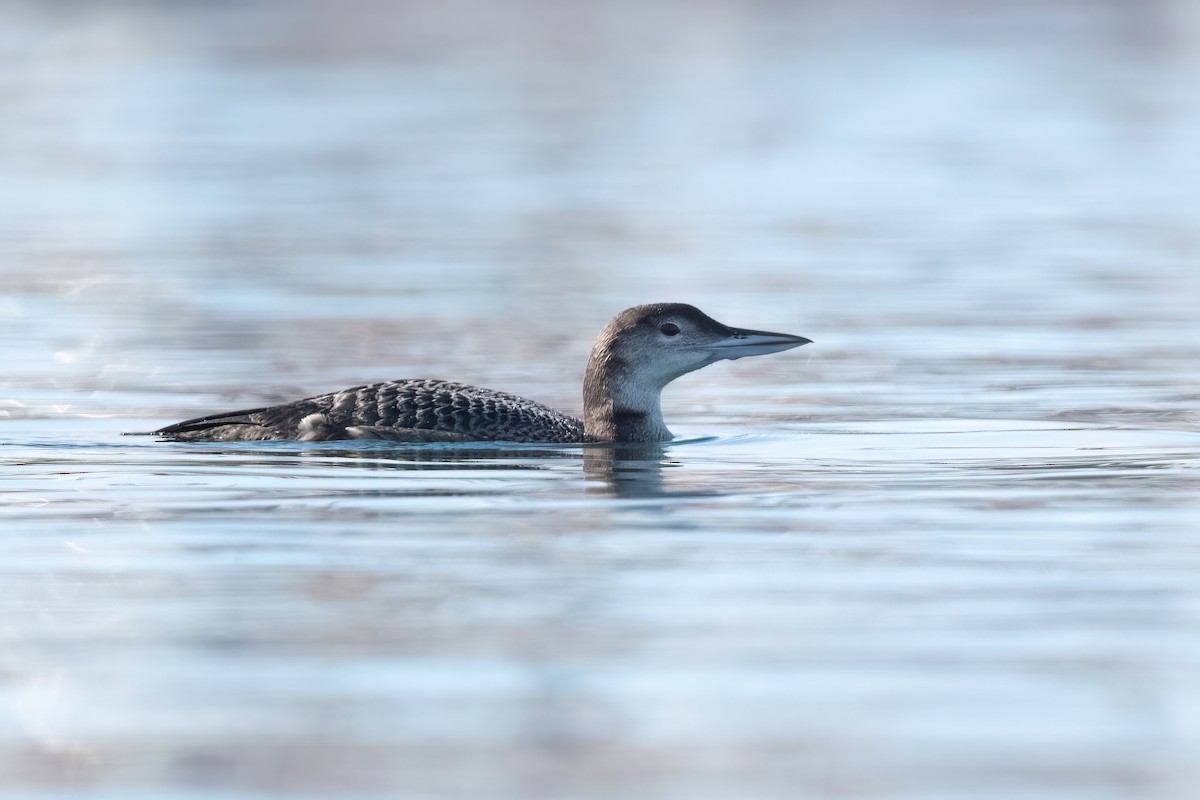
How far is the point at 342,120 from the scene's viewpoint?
3186cm

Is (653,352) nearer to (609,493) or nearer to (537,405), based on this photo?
(537,405)

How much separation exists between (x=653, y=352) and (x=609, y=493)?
1.54 meters

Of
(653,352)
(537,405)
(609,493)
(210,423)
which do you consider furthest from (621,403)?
(210,423)

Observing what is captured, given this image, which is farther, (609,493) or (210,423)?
(210,423)

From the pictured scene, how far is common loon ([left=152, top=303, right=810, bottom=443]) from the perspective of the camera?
364 inches

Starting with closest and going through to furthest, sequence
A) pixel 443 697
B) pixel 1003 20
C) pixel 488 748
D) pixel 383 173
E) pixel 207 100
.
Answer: pixel 488 748 → pixel 443 697 → pixel 383 173 → pixel 207 100 → pixel 1003 20


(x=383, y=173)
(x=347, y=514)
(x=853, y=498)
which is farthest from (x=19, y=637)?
(x=383, y=173)

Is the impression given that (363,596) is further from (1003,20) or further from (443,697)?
(1003,20)

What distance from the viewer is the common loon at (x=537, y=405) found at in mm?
9242

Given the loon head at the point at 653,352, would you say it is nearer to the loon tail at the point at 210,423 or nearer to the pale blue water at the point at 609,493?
the pale blue water at the point at 609,493

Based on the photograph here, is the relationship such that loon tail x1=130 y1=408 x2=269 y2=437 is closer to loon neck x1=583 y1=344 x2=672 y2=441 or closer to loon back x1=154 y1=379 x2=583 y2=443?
loon back x1=154 y1=379 x2=583 y2=443

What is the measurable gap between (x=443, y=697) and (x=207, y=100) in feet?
98.8

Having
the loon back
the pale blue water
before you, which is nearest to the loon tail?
the loon back

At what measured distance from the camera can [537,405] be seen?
9766 mm
